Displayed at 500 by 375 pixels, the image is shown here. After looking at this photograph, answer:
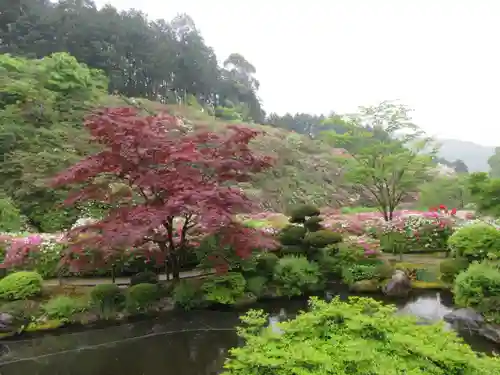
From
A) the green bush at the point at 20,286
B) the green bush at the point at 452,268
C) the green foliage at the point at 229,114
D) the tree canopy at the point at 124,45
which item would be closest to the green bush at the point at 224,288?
the green bush at the point at 20,286

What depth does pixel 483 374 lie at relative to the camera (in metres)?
A: 2.38

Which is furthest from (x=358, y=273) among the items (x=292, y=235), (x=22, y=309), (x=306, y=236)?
(x=22, y=309)

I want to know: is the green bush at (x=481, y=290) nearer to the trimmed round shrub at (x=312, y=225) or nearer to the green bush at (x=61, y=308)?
the trimmed round shrub at (x=312, y=225)

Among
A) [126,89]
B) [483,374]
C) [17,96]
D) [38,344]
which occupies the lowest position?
[38,344]

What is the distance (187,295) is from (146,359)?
5.94ft

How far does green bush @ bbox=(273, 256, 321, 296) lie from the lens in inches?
311

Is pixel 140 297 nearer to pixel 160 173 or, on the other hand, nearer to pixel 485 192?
pixel 160 173

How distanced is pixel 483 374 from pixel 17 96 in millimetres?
17231

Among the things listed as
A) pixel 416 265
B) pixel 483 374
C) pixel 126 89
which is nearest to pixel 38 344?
pixel 483 374

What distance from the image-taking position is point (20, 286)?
7.06 m

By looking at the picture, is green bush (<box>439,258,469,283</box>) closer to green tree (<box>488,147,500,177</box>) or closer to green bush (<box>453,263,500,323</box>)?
green bush (<box>453,263,500,323</box>)

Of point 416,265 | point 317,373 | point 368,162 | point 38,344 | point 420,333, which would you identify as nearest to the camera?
point 317,373

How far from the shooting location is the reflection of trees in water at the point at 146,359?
515 cm

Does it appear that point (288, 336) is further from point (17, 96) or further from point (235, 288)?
point (17, 96)
